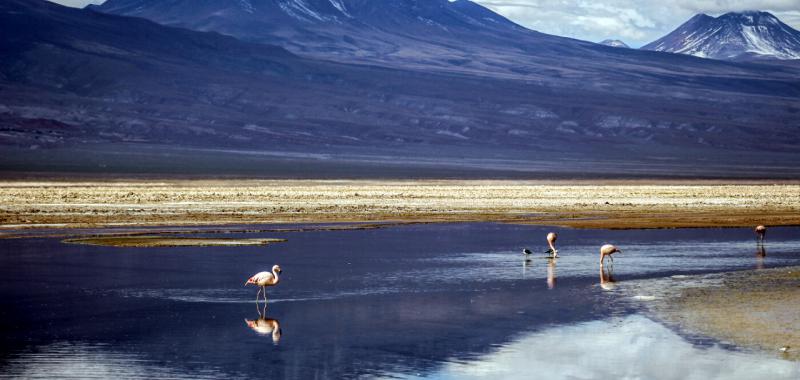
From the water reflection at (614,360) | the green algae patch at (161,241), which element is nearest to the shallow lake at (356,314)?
the water reflection at (614,360)

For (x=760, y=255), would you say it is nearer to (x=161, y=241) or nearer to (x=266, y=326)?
(x=161, y=241)

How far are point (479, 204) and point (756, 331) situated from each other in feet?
113

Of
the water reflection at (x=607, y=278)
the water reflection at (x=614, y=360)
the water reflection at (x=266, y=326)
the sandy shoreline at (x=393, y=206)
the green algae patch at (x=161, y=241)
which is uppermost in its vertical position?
the sandy shoreline at (x=393, y=206)

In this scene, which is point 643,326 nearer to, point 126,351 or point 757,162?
point 126,351

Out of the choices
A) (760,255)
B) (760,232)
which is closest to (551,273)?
(760,255)

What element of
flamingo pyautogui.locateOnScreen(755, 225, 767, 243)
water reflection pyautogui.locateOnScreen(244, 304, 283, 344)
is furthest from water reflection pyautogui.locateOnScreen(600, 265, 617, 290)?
flamingo pyautogui.locateOnScreen(755, 225, 767, 243)

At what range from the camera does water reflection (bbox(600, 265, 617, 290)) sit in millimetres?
22266

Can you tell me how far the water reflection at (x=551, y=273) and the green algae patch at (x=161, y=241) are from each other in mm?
8185

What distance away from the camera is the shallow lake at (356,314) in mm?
14578

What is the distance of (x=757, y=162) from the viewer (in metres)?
135

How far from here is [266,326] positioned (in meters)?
17.6

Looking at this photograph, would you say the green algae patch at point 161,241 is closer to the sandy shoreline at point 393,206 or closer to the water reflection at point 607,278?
the sandy shoreline at point 393,206

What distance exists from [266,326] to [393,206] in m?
31.6

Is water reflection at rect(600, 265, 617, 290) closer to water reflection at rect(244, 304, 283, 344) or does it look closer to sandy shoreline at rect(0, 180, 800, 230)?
water reflection at rect(244, 304, 283, 344)
